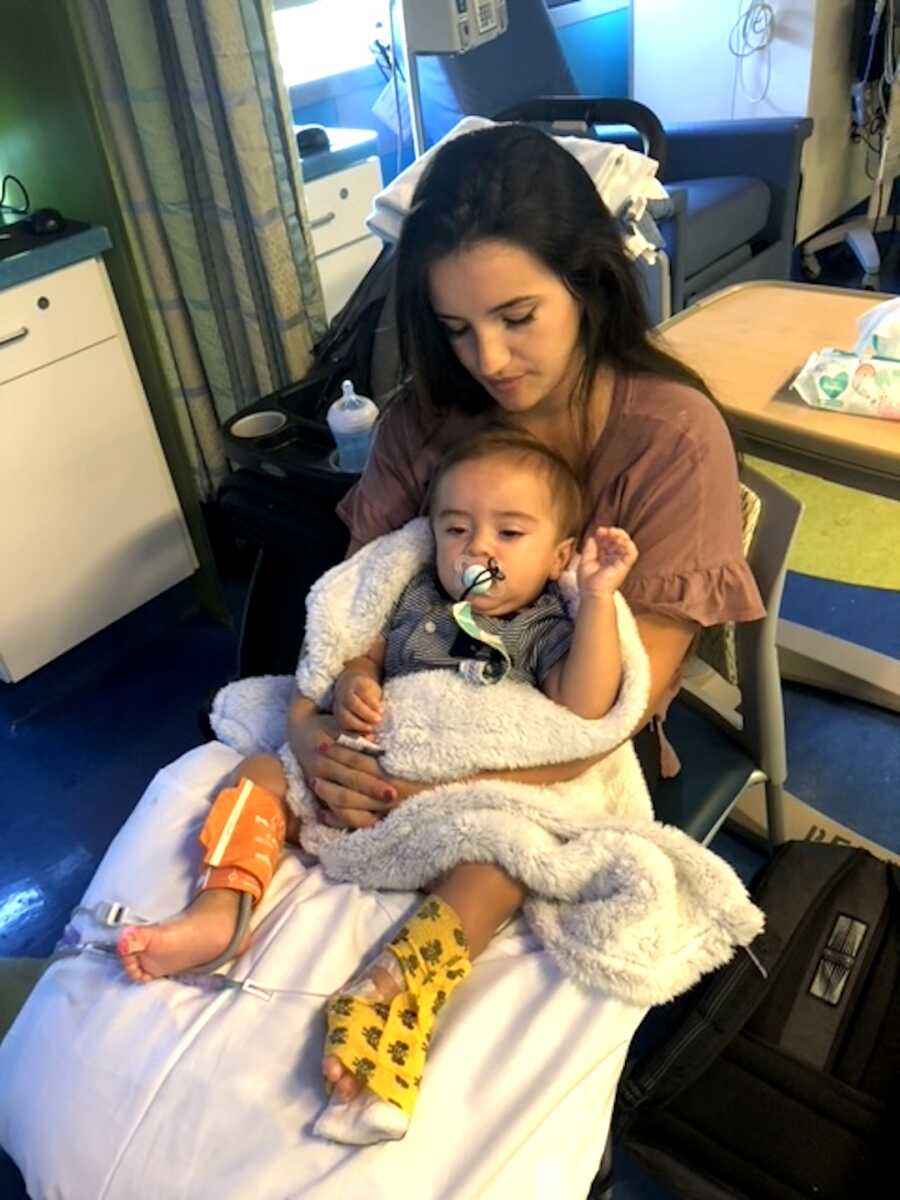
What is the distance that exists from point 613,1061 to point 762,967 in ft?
1.17

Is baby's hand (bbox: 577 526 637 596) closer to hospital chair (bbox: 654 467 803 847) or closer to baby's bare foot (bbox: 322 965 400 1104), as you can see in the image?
hospital chair (bbox: 654 467 803 847)

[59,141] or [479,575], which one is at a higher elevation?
[59,141]

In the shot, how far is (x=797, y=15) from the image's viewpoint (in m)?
3.44

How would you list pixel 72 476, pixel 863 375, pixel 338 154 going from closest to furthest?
pixel 863 375, pixel 72 476, pixel 338 154

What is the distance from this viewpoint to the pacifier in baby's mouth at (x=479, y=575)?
1.13 metres

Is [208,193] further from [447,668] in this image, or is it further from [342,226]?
[447,668]

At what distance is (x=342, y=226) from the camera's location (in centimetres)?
259

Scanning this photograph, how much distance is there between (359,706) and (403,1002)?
Result: 0.34 metres

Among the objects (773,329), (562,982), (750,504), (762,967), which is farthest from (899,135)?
(562,982)

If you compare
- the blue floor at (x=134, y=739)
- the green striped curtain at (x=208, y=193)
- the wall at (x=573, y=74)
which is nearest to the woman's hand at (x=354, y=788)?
the blue floor at (x=134, y=739)

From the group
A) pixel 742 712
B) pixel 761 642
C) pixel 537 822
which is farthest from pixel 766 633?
pixel 537 822

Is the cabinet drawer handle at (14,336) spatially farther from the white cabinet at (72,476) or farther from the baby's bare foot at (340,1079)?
the baby's bare foot at (340,1079)

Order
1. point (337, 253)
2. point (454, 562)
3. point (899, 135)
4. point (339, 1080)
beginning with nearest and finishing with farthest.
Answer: point (339, 1080) < point (454, 562) < point (337, 253) < point (899, 135)

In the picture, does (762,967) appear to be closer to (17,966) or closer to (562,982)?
(562,982)
